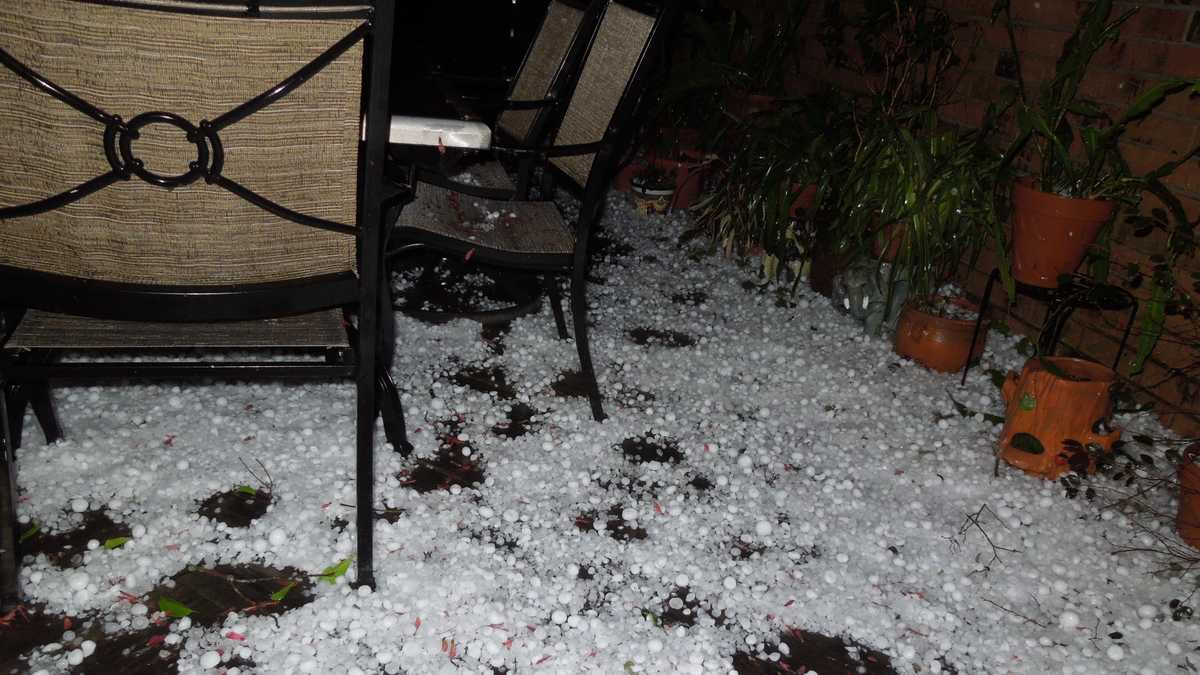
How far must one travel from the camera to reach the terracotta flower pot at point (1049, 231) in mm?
2260

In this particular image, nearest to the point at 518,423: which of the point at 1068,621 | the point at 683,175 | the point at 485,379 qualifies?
the point at 485,379

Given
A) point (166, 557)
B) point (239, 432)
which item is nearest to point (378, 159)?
point (166, 557)

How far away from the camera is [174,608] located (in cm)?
141

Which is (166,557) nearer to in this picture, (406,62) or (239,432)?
(239,432)

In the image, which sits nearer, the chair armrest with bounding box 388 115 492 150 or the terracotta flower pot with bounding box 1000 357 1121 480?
the chair armrest with bounding box 388 115 492 150

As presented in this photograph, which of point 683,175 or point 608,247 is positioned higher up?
point 683,175

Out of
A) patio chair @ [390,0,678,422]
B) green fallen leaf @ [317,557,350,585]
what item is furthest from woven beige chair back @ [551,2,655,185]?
green fallen leaf @ [317,557,350,585]

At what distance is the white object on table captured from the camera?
146 cm

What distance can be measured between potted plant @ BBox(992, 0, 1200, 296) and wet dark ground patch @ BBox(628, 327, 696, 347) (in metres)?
1.02

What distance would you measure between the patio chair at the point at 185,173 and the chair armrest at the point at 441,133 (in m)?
0.20

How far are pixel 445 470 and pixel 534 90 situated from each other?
1305mm

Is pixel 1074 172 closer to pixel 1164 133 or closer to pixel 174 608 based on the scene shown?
pixel 1164 133

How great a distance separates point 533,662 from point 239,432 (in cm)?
96

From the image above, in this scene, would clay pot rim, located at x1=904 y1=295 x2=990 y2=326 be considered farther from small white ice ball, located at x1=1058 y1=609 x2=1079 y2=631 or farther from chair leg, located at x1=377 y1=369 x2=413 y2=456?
chair leg, located at x1=377 y1=369 x2=413 y2=456
